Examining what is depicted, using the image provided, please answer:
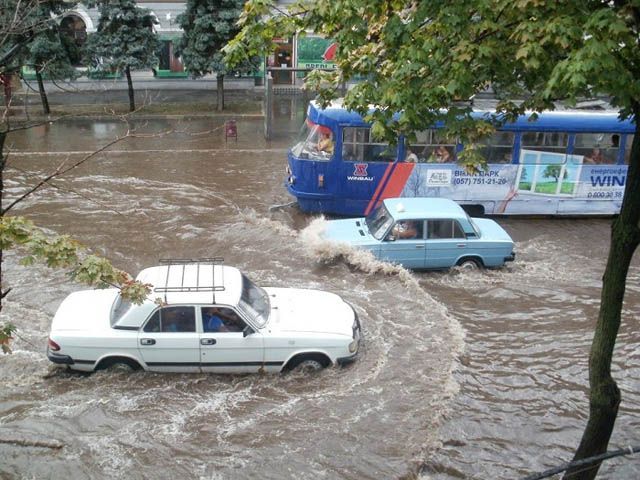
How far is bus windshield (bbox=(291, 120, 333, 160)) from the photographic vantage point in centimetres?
1576

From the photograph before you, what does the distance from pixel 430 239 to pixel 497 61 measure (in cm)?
677

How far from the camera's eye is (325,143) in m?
15.8

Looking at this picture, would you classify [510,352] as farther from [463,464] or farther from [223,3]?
[223,3]

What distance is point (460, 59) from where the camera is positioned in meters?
6.07

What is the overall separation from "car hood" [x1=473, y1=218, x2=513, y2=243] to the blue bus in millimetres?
2373

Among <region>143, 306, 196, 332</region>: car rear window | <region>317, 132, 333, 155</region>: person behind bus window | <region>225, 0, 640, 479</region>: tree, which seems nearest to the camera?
<region>225, 0, 640, 479</region>: tree

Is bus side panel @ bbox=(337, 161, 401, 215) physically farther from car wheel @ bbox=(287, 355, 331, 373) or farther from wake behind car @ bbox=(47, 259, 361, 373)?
car wheel @ bbox=(287, 355, 331, 373)

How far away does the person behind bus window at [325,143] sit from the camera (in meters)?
15.7

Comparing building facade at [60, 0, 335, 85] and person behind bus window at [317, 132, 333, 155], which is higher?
building facade at [60, 0, 335, 85]

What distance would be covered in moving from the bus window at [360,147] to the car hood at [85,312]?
7290mm

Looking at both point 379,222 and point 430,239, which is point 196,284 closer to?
point 379,222

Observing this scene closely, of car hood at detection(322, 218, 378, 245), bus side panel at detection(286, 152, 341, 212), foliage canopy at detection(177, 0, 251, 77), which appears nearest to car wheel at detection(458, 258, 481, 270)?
car hood at detection(322, 218, 378, 245)

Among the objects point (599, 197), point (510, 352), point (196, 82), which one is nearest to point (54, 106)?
point (196, 82)

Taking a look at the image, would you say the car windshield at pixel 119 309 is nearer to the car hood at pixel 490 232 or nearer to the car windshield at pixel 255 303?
the car windshield at pixel 255 303
